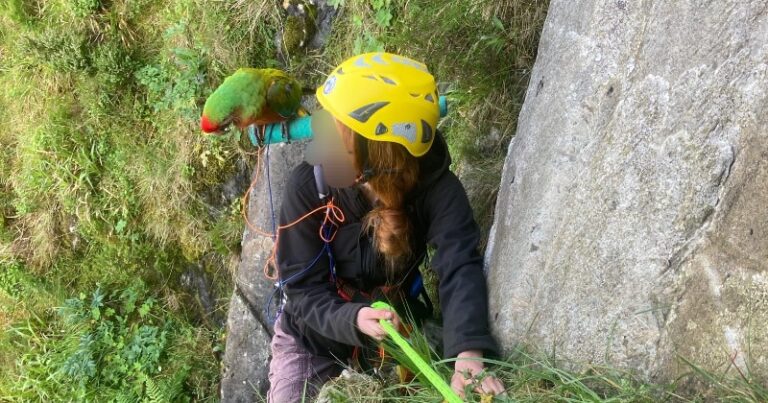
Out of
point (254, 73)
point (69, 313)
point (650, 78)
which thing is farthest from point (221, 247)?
point (650, 78)

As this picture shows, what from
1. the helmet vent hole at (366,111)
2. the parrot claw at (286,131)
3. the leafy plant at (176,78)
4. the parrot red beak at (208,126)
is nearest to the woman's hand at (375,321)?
the helmet vent hole at (366,111)

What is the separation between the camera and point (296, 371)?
3.57 meters

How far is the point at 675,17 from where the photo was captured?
2.14 meters

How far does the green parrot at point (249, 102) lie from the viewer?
12.5ft

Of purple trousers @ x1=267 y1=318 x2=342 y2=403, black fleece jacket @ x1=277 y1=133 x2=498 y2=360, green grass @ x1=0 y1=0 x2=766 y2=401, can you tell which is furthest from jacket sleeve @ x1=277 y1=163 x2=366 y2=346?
green grass @ x1=0 y1=0 x2=766 y2=401

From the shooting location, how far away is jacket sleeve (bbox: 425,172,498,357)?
2.65 meters

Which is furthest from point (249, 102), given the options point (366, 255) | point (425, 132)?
point (425, 132)

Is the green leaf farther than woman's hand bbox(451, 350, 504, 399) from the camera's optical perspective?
Yes

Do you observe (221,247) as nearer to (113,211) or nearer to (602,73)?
(113,211)

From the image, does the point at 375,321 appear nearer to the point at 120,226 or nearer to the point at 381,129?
the point at 381,129

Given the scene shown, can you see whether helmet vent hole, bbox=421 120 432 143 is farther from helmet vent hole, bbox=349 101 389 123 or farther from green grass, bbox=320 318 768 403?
green grass, bbox=320 318 768 403

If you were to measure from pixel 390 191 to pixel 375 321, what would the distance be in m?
0.57

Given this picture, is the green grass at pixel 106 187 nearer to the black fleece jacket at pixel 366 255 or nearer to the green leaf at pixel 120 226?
the green leaf at pixel 120 226

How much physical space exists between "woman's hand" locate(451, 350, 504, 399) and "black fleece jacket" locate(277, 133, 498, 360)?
0.24 ft
